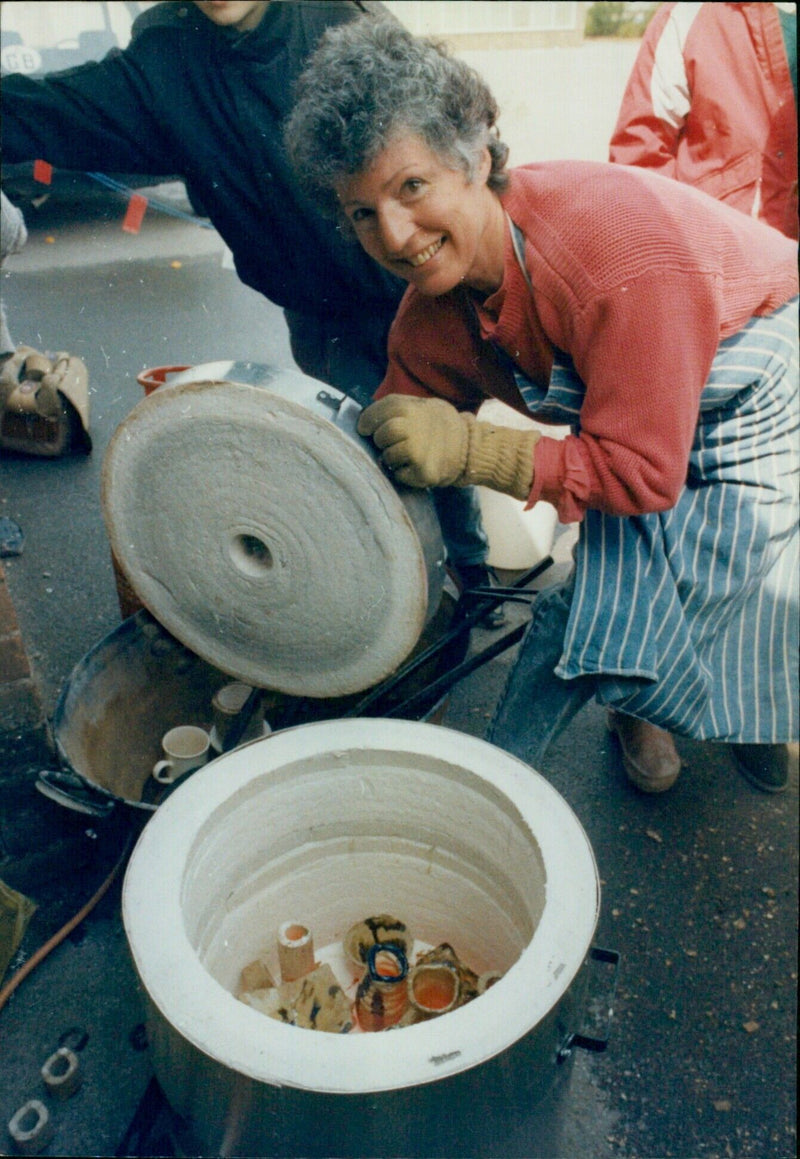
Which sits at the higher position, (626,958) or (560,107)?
(560,107)

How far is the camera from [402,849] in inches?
76.8

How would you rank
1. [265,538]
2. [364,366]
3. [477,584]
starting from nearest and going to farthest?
[265,538], [364,366], [477,584]

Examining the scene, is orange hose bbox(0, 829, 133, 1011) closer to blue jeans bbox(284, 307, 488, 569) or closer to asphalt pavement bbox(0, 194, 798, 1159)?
asphalt pavement bbox(0, 194, 798, 1159)

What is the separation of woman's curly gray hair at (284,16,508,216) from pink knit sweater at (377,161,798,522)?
0.18 meters

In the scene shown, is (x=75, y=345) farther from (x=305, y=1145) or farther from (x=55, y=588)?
(x=305, y=1145)

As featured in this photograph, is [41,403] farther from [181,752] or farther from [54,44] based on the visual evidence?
[181,752]

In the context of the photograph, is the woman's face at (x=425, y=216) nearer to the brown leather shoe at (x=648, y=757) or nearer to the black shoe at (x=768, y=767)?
the brown leather shoe at (x=648, y=757)

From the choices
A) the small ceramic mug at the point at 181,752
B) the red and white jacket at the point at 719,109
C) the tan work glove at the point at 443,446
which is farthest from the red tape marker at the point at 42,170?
the red and white jacket at the point at 719,109

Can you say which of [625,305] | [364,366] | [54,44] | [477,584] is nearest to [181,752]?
[477,584]

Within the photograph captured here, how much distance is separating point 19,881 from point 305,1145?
130cm

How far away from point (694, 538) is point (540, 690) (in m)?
0.48

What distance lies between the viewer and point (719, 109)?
2529 mm

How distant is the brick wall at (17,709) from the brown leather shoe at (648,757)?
63.8 inches

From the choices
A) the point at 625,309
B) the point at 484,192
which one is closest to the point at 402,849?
the point at 625,309
